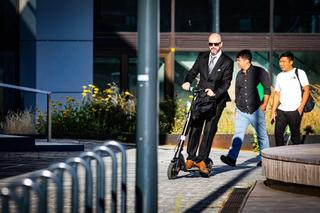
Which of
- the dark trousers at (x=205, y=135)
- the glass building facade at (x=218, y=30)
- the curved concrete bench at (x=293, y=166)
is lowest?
the curved concrete bench at (x=293, y=166)

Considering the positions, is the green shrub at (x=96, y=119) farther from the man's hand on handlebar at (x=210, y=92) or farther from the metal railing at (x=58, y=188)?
the metal railing at (x=58, y=188)

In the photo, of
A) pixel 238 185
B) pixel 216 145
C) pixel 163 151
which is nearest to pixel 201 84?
pixel 238 185

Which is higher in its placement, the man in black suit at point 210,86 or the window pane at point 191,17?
the window pane at point 191,17

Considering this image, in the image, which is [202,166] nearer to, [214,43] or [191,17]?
[214,43]

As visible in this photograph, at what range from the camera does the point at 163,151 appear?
59.0ft

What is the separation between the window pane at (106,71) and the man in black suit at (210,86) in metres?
14.9

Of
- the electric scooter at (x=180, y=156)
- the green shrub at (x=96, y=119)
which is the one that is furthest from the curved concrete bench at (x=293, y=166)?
the green shrub at (x=96, y=119)

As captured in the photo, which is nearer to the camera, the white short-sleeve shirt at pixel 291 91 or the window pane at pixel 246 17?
the white short-sleeve shirt at pixel 291 91

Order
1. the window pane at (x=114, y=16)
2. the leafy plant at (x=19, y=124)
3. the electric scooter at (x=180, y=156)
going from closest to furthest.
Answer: the electric scooter at (x=180, y=156)
the leafy plant at (x=19, y=124)
the window pane at (x=114, y=16)

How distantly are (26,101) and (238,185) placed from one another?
1542cm

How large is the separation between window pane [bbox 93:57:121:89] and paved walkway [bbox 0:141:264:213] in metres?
9.32

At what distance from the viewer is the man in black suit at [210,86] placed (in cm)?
1176

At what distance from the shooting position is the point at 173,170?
11.6 m

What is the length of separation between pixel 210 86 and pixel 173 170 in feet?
4.05
